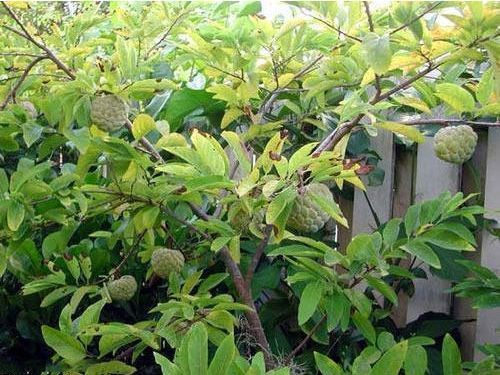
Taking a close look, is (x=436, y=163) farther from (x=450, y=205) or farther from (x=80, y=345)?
(x=80, y=345)

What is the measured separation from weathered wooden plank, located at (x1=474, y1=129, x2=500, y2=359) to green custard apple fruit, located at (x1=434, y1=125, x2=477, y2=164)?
0.33 m

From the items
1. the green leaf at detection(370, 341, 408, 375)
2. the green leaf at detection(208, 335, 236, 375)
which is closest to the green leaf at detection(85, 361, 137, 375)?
the green leaf at detection(208, 335, 236, 375)

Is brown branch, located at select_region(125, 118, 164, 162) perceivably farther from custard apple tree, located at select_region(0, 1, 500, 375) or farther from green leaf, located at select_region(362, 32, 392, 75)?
green leaf, located at select_region(362, 32, 392, 75)

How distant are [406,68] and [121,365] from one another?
71 centimetres

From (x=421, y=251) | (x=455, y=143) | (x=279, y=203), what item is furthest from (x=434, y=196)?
(x=279, y=203)

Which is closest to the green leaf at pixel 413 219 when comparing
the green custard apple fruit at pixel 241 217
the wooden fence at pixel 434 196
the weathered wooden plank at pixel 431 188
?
the green custard apple fruit at pixel 241 217

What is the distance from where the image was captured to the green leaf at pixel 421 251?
1.14 metres

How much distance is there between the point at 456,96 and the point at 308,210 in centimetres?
36

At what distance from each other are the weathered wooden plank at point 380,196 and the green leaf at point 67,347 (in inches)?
33.7

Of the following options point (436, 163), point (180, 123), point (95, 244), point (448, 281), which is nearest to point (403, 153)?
point (436, 163)

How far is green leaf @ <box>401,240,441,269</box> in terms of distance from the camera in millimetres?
1138

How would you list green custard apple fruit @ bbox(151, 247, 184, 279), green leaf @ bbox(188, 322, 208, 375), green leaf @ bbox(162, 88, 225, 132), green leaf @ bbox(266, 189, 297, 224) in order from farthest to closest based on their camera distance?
green leaf @ bbox(162, 88, 225, 132), green custard apple fruit @ bbox(151, 247, 184, 279), green leaf @ bbox(266, 189, 297, 224), green leaf @ bbox(188, 322, 208, 375)

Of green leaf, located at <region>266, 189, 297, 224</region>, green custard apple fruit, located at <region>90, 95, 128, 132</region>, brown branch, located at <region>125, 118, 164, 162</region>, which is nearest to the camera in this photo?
green leaf, located at <region>266, 189, 297, 224</region>

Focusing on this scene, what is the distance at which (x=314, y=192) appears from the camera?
1.05 meters
